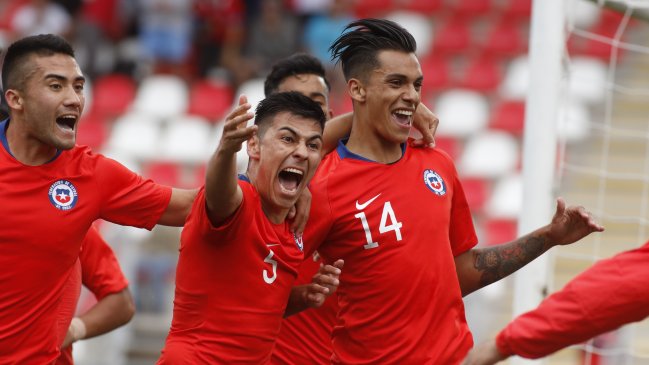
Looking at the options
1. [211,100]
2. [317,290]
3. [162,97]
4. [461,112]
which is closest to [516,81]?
[461,112]

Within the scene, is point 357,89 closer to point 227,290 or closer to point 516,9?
point 227,290

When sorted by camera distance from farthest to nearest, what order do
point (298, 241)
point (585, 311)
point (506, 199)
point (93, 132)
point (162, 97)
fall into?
point (162, 97), point (93, 132), point (506, 199), point (298, 241), point (585, 311)

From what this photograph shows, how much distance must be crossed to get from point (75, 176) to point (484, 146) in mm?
7373

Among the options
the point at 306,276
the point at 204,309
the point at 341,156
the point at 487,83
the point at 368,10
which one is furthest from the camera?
the point at 368,10

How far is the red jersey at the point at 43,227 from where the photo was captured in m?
4.83

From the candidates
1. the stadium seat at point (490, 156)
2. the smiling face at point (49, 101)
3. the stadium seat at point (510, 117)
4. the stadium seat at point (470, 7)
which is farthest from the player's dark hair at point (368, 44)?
the stadium seat at point (470, 7)

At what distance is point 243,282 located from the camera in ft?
15.5

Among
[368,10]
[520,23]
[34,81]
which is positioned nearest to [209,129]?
[368,10]

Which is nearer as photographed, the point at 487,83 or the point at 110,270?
the point at 110,270

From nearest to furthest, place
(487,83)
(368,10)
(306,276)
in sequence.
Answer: (306,276) → (487,83) → (368,10)

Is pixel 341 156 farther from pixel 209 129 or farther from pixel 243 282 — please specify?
pixel 209 129

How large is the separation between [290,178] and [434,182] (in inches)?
26.0

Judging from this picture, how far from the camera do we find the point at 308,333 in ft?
18.4

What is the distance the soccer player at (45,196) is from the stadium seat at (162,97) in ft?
27.4
